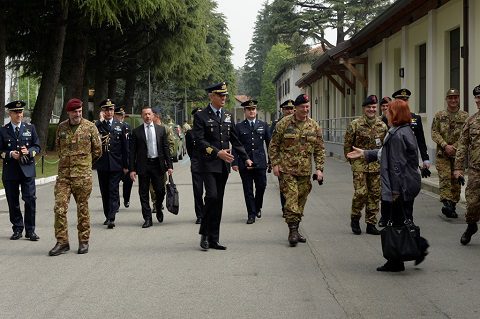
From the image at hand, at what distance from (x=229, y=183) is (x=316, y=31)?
118 ft

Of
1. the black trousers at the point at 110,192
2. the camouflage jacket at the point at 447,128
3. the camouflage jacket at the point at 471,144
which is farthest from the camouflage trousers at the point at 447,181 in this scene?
the black trousers at the point at 110,192

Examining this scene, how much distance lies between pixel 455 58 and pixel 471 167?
1124 cm

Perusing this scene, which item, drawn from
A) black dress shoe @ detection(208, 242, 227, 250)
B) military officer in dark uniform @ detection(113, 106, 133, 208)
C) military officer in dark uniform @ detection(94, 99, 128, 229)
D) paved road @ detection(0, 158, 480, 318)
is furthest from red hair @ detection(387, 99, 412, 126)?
military officer in dark uniform @ detection(113, 106, 133, 208)

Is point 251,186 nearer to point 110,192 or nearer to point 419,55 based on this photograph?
point 110,192

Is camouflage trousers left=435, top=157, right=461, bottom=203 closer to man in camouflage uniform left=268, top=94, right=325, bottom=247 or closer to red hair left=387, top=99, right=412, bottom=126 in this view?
man in camouflage uniform left=268, top=94, right=325, bottom=247

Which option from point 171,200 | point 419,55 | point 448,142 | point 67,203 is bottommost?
point 171,200

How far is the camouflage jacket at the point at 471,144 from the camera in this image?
8844mm

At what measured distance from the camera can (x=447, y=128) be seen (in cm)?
1120

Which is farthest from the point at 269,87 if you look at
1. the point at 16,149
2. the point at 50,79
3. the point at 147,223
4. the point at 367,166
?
the point at 16,149

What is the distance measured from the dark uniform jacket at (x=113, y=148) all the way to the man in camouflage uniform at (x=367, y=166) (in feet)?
12.1

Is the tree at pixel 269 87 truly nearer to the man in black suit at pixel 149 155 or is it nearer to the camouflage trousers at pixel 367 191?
the man in black suit at pixel 149 155

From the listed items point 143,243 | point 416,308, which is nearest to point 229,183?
point 143,243

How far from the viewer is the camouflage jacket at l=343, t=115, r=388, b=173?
31.9 ft

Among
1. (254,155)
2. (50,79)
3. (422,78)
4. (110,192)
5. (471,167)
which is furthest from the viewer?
(50,79)
